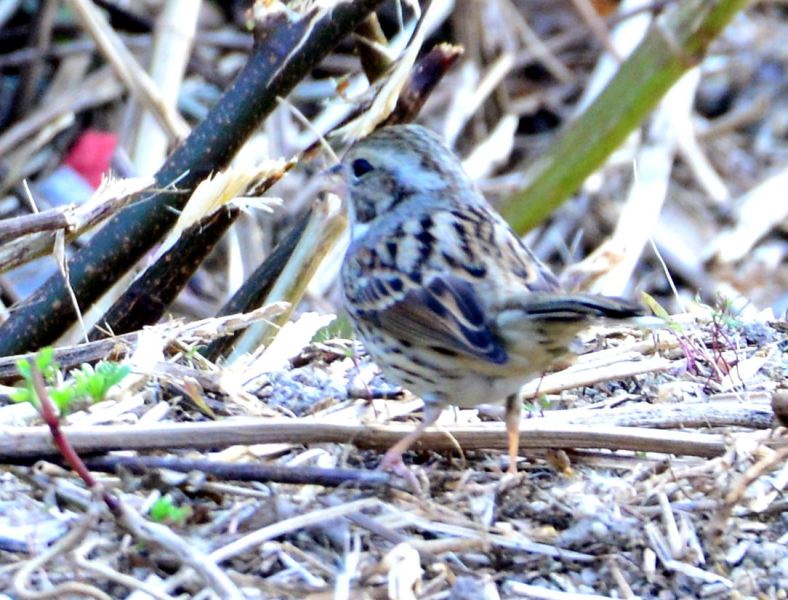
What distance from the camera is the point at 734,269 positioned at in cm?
696

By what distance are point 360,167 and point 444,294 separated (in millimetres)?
726

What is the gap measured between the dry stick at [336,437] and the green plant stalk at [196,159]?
3.45 ft

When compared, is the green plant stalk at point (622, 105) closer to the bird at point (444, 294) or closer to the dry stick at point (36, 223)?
the bird at point (444, 294)

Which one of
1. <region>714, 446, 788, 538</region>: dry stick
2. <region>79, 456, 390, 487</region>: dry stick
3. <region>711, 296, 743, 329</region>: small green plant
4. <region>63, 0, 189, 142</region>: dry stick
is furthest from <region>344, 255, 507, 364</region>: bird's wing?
<region>63, 0, 189, 142</region>: dry stick

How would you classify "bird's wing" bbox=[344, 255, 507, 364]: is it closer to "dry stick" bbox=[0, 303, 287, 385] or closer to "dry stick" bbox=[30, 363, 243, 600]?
"dry stick" bbox=[0, 303, 287, 385]

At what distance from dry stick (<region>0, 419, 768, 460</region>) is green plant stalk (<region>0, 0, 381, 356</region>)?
1.05 meters

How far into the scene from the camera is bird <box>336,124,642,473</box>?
2764mm

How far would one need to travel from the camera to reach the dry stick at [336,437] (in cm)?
259

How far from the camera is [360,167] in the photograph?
140 inches

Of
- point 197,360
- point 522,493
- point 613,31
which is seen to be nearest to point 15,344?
point 197,360

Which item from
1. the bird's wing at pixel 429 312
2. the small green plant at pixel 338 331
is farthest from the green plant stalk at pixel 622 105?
the bird's wing at pixel 429 312

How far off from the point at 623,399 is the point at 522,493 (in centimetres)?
59

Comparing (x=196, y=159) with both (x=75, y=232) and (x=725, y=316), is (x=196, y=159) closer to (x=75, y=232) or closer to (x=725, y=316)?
(x=75, y=232)

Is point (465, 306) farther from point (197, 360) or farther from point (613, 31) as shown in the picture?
point (613, 31)
